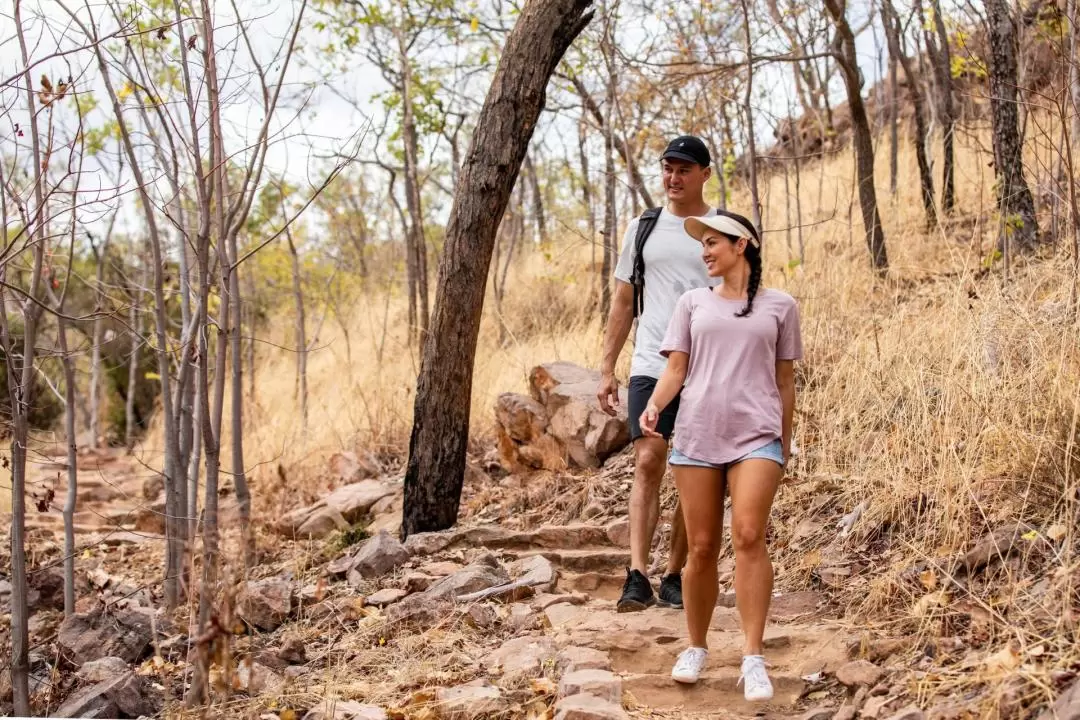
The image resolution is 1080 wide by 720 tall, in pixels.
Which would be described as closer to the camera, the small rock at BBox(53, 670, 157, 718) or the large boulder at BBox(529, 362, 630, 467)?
the small rock at BBox(53, 670, 157, 718)

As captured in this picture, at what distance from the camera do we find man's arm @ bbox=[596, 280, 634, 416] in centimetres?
473

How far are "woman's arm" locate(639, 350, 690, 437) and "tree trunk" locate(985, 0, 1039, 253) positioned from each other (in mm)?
4142

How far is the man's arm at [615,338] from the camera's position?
4730mm

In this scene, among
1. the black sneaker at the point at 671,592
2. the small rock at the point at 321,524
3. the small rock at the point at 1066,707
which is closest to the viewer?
the small rock at the point at 1066,707

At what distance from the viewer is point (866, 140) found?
9.13 metres

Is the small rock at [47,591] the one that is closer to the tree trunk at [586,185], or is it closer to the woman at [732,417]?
the woman at [732,417]

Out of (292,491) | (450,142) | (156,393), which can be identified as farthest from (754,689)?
(156,393)

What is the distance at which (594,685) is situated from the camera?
362 cm

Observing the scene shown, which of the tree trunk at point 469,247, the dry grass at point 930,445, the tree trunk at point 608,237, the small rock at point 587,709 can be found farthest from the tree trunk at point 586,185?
the small rock at point 587,709

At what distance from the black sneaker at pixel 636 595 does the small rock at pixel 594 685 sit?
2.82ft

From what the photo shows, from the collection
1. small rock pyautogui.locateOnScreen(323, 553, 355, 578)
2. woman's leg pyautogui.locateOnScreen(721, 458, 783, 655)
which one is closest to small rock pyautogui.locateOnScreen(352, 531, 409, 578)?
small rock pyautogui.locateOnScreen(323, 553, 355, 578)

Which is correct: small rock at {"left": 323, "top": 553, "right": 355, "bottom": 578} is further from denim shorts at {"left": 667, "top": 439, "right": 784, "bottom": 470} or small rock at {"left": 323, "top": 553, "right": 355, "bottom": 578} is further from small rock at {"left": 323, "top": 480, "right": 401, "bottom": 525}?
denim shorts at {"left": 667, "top": 439, "right": 784, "bottom": 470}

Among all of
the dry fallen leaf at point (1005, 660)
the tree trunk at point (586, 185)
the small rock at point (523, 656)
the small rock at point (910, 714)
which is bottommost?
the small rock at point (523, 656)

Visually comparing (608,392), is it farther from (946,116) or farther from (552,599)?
(946,116)
